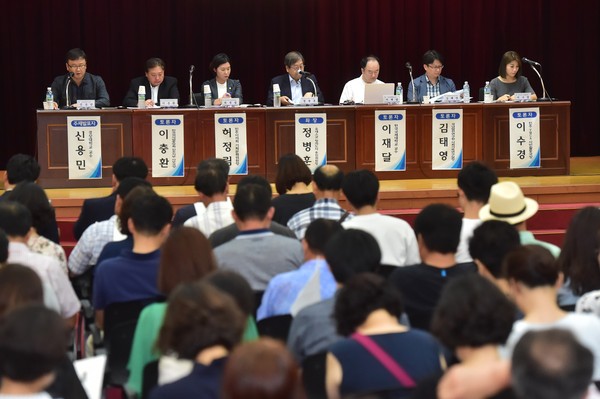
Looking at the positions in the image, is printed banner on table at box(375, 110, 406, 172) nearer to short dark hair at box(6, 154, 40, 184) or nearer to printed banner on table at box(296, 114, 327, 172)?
printed banner on table at box(296, 114, 327, 172)

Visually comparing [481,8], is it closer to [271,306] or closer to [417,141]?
[417,141]

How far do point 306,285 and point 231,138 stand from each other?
5119 millimetres

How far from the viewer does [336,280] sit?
338 cm

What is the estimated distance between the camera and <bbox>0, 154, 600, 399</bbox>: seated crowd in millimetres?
2301

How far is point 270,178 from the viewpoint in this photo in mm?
8789

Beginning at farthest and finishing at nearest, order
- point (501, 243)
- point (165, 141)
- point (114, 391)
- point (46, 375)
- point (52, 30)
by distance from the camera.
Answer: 1. point (52, 30)
2. point (165, 141)
3. point (114, 391)
4. point (501, 243)
5. point (46, 375)

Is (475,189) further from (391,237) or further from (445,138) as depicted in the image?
(445,138)

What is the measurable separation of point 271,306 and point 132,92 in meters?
5.69

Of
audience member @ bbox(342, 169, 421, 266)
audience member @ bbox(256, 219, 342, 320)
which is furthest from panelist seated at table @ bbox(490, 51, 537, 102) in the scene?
audience member @ bbox(256, 219, 342, 320)

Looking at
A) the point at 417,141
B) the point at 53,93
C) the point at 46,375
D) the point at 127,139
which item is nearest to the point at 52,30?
the point at 53,93

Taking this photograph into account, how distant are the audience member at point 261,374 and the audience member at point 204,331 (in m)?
0.50

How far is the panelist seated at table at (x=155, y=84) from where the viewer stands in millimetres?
9133

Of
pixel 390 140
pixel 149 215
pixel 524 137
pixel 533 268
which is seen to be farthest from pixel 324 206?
pixel 524 137

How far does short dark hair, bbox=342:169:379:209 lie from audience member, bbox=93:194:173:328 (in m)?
1.08
